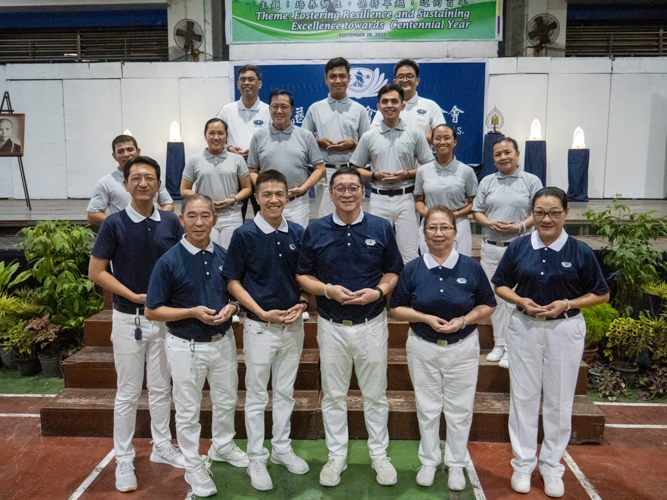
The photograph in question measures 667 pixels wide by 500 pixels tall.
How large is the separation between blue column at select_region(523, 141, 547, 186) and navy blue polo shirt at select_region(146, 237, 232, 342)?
7260 mm

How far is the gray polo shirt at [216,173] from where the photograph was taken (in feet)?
15.3

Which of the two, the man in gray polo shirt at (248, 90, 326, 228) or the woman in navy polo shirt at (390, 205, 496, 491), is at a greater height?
the man in gray polo shirt at (248, 90, 326, 228)

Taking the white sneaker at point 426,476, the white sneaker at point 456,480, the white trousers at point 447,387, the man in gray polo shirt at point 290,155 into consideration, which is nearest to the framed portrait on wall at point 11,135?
the man in gray polo shirt at point 290,155

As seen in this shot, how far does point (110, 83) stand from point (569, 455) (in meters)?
9.62

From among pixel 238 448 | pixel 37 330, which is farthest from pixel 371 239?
pixel 37 330

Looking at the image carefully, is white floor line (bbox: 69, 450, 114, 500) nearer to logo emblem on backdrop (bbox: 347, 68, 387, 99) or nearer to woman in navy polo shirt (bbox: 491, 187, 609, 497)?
woman in navy polo shirt (bbox: 491, 187, 609, 497)

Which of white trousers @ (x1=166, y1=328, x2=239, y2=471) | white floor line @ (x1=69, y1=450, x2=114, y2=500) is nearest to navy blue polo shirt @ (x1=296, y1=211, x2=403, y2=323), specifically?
white trousers @ (x1=166, y1=328, x2=239, y2=471)

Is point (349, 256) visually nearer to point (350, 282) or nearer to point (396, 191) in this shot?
point (350, 282)

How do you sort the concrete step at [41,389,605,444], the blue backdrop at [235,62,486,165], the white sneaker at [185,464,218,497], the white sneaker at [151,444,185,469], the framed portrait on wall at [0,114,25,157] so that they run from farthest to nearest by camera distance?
the blue backdrop at [235,62,486,165] → the framed portrait on wall at [0,114,25,157] → the concrete step at [41,389,605,444] → the white sneaker at [151,444,185,469] → the white sneaker at [185,464,218,497]

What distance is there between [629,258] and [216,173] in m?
3.88

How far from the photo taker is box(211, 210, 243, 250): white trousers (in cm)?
472

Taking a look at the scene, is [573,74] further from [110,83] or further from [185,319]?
[185,319]

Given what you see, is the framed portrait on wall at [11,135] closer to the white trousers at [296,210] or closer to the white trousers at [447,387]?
the white trousers at [296,210]

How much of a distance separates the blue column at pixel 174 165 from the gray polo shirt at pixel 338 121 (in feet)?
16.7
